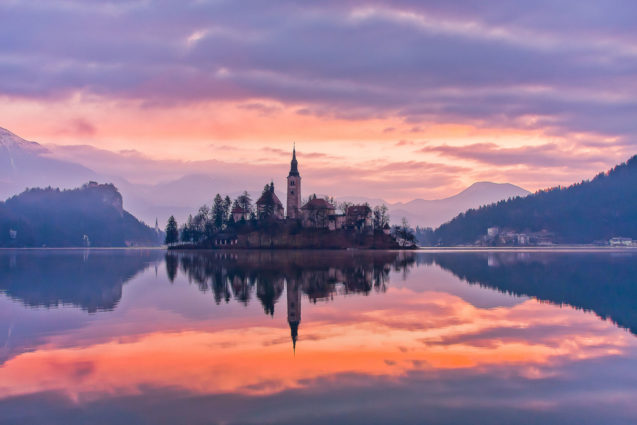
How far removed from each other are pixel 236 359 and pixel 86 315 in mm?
17339

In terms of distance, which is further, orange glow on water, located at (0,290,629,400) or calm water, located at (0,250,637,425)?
orange glow on water, located at (0,290,629,400)

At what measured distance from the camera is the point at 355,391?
59.1 ft

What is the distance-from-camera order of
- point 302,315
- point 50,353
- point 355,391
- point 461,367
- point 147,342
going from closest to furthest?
point 355,391
point 461,367
point 50,353
point 147,342
point 302,315

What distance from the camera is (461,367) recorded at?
21406 mm

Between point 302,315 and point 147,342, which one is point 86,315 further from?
point 302,315

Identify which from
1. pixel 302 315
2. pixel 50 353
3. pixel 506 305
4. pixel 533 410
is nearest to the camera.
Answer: pixel 533 410

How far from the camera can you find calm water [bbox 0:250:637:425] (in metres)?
16.2

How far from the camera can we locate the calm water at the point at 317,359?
16.2m

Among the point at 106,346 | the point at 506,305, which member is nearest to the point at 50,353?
the point at 106,346

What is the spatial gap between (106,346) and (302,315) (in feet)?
43.7

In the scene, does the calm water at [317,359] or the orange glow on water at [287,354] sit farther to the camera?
the orange glow on water at [287,354]

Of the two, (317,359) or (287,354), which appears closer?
(317,359)

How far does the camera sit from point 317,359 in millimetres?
22578

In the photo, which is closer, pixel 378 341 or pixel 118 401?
pixel 118 401
